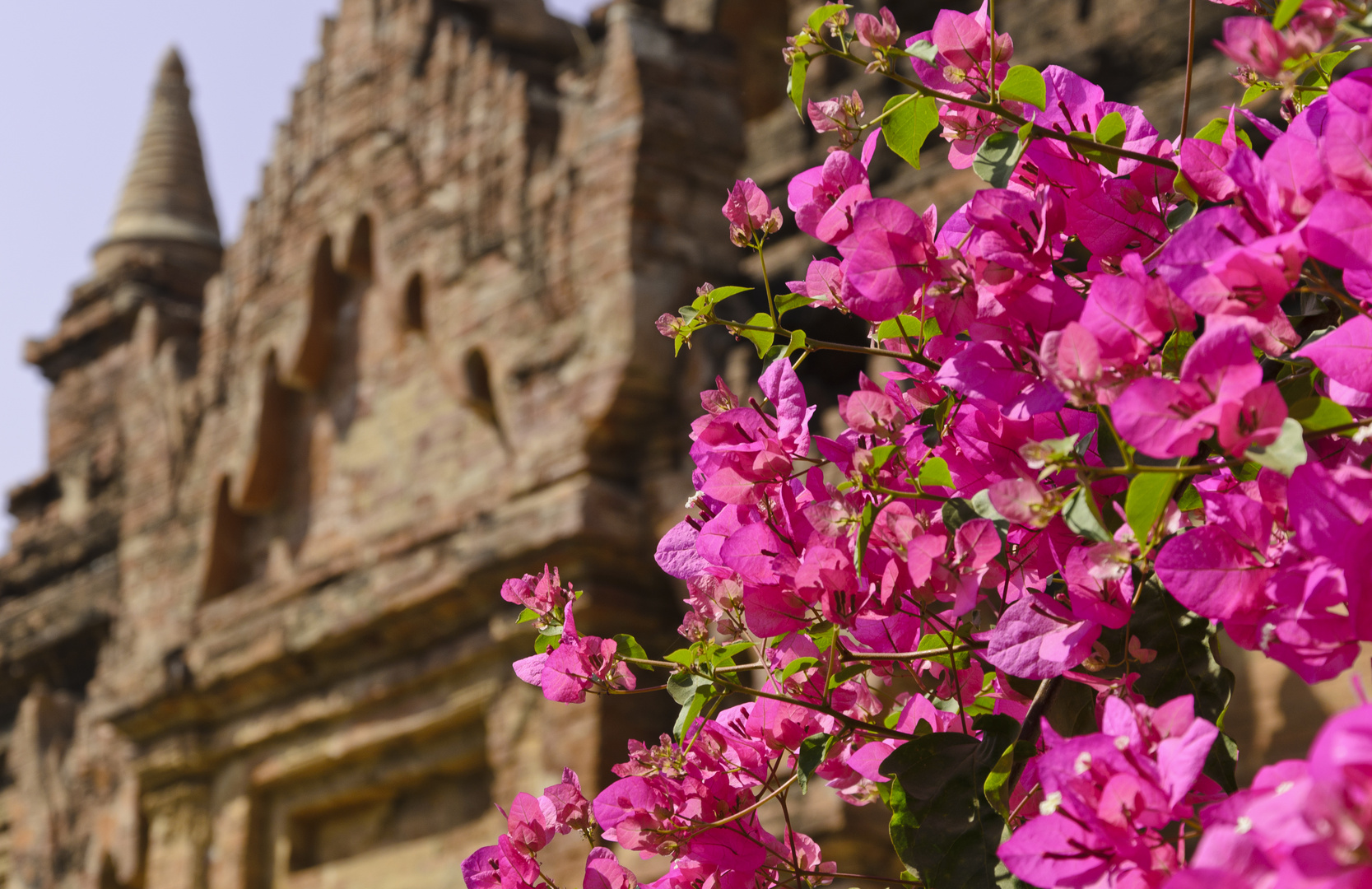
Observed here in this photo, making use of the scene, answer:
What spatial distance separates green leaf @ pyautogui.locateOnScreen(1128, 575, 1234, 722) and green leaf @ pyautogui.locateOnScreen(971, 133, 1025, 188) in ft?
1.26

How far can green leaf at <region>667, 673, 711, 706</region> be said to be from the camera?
141 cm

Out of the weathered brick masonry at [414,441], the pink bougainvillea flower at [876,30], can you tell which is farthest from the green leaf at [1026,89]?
the weathered brick masonry at [414,441]

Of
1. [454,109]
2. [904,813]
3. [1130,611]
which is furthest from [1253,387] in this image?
[454,109]

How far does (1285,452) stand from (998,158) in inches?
17.6

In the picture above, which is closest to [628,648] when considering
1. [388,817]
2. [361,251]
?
[388,817]

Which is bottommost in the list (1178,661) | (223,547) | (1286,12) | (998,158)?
(1178,661)

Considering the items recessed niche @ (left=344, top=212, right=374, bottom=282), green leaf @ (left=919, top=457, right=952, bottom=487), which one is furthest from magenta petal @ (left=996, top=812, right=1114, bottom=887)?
recessed niche @ (left=344, top=212, right=374, bottom=282)

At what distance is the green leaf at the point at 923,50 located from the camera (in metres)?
1.34

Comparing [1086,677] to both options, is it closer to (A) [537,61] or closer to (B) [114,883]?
(A) [537,61]

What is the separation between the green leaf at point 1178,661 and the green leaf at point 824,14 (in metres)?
0.59

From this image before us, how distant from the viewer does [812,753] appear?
142 cm

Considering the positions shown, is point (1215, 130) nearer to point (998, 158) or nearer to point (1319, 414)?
point (998, 158)

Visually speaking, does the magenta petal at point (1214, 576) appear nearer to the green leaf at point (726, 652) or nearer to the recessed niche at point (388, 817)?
the green leaf at point (726, 652)

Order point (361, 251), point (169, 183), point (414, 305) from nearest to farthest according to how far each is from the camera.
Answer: point (414, 305) → point (361, 251) → point (169, 183)
